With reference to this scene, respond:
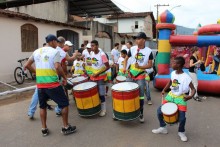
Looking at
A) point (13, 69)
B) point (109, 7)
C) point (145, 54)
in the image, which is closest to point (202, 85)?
point (145, 54)

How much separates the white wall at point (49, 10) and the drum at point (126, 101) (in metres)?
13.2

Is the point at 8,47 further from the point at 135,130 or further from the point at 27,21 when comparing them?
the point at 135,130

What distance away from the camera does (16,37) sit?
11.6 metres

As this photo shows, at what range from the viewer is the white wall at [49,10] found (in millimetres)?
17133

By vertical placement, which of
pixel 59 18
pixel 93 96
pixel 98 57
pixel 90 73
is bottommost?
pixel 93 96

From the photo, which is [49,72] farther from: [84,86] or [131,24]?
[131,24]

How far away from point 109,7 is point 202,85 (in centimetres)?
1389

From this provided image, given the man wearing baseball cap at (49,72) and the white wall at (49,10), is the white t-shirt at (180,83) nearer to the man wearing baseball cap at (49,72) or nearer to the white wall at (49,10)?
the man wearing baseball cap at (49,72)

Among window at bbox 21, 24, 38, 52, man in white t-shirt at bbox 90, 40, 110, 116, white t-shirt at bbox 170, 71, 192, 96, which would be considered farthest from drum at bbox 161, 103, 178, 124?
window at bbox 21, 24, 38, 52

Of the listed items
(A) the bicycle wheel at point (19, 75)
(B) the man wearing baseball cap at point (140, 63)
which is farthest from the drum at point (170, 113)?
(A) the bicycle wheel at point (19, 75)

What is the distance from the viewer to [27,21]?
12141mm

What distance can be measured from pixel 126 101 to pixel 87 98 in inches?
35.5

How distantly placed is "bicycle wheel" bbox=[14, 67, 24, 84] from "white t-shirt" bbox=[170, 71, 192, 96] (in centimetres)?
819

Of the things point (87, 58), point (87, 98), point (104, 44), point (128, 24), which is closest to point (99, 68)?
point (87, 58)
